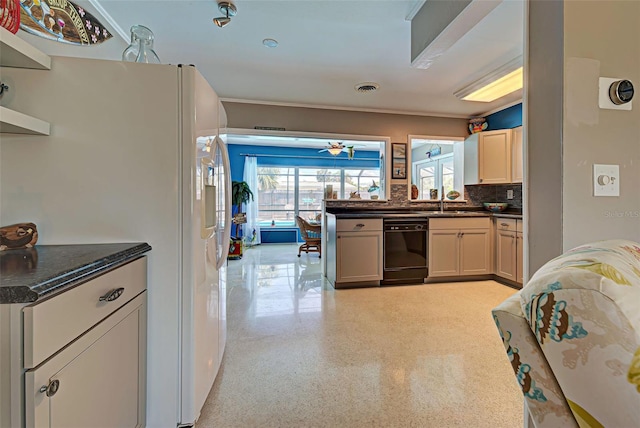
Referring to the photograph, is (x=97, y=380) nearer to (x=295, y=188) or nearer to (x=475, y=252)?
(x=475, y=252)

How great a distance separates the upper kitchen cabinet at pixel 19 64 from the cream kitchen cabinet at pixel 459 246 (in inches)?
145

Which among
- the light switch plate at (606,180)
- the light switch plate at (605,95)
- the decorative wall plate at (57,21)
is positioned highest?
the decorative wall plate at (57,21)

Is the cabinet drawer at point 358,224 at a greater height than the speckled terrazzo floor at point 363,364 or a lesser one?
greater

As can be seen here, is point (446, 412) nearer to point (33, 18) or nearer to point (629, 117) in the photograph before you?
point (629, 117)

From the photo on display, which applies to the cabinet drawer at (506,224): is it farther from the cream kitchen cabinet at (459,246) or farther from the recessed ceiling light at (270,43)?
the recessed ceiling light at (270,43)

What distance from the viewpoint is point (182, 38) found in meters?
2.46

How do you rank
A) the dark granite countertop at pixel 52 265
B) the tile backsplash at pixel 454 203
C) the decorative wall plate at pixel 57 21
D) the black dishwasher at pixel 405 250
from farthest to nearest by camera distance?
the tile backsplash at pixel 454 203, the black dishwasher at pixel 405 250, the decorative wall plate at pixel 57 21, the dark granite countertop at pixel 52 265

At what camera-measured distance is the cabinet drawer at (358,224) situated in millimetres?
3494

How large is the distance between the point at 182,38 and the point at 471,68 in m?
2.85

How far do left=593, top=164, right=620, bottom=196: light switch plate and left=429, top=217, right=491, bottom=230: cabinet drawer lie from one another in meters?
2.69

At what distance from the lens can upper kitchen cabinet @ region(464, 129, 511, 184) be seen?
4.02 m

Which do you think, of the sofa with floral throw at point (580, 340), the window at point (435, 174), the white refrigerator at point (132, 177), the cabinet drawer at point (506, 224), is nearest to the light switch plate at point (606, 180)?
the sofa with floral throw at point (580, 340)

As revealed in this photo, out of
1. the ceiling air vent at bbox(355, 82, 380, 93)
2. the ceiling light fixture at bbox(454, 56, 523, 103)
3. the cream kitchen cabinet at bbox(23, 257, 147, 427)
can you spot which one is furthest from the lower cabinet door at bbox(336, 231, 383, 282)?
the cream kitchen cabinet at bbox(23, 257, 147, 427)

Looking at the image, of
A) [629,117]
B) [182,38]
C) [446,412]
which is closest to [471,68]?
[629,117]
